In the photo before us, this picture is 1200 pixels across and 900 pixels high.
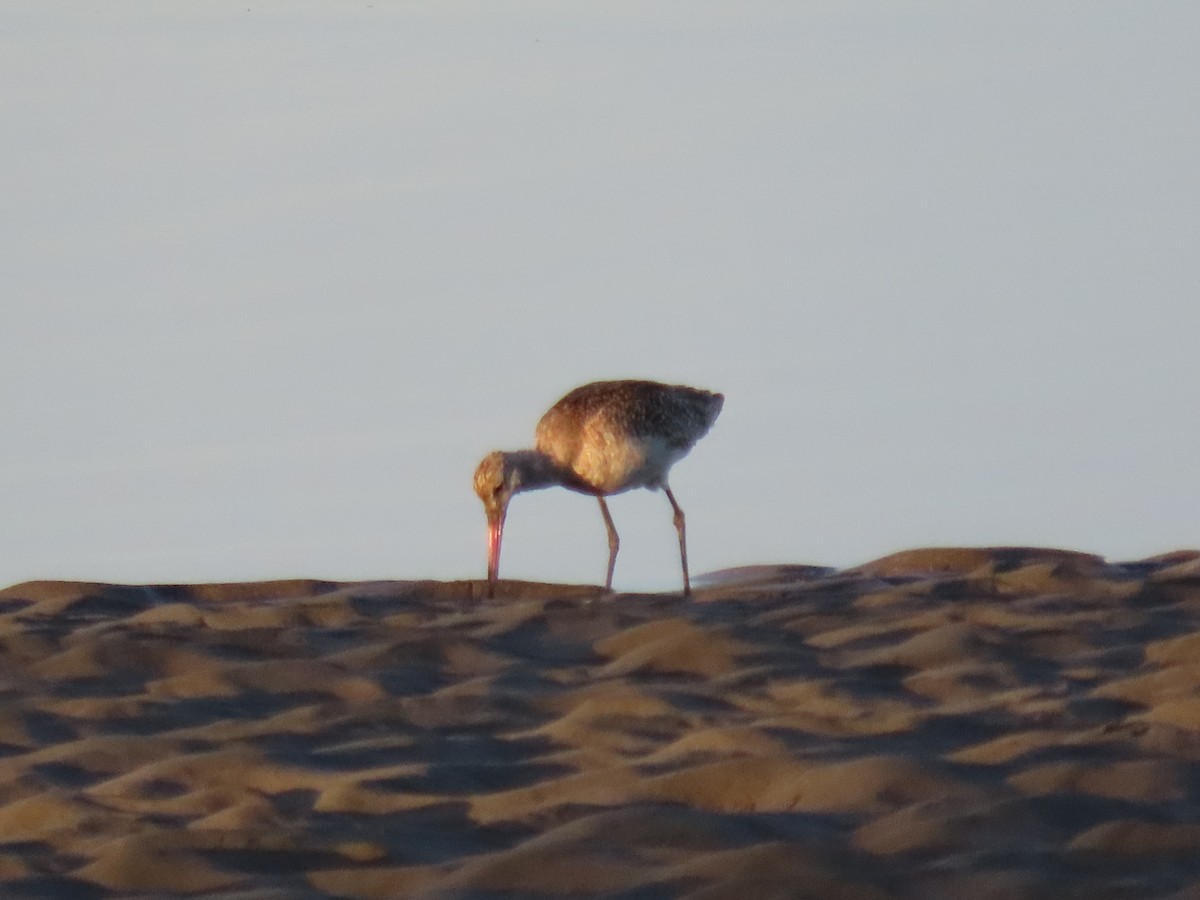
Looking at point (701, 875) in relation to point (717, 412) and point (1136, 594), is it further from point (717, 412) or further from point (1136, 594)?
point (717, 412)

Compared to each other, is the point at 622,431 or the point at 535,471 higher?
the point at 622,431

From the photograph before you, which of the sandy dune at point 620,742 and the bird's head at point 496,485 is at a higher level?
the bird's head at point 496,485

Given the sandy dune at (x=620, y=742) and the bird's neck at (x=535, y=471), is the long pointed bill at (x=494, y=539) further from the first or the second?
the sandy dune at (x=620, y=742)

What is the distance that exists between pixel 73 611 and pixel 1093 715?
4.35m

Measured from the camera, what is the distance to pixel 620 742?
689cm

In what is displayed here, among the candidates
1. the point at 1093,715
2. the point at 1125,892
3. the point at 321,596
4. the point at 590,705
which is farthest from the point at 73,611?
the point at 1125,892

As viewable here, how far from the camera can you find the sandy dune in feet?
18.2

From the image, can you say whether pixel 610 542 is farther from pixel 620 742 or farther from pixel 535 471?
pixel 620 742

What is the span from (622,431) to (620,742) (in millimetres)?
5259

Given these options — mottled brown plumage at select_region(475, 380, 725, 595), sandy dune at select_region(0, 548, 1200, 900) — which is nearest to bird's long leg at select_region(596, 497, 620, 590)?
mottled brown plumage at select_region(475, 380, 725, 595)

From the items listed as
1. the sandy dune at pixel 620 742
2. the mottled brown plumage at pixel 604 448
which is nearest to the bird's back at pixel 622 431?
the mottled brown plumage at pixel 604 448

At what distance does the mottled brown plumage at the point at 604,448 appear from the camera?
12.1 m

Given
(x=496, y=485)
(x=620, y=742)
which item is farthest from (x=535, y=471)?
(x=620, y=742)

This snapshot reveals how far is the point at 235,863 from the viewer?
5.79 metres
